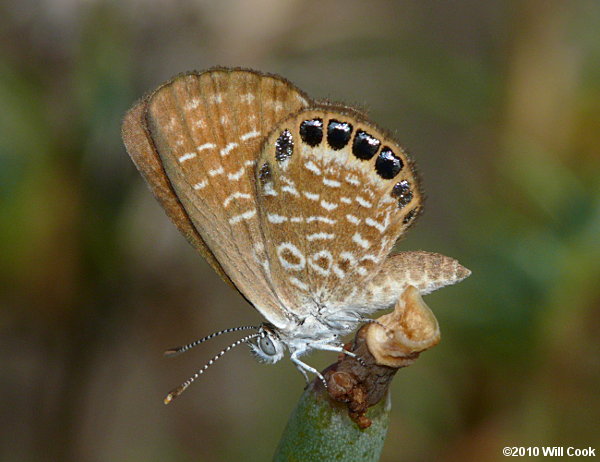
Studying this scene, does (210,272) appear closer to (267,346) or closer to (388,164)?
(267,346)

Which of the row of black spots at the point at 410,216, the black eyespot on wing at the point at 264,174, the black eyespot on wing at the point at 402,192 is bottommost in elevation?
the row of black spots at the point at 410,216

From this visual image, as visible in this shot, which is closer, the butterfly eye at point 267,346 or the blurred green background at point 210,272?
the butterfly eye at point 267,346

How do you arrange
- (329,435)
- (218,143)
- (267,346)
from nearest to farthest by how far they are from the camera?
1. (329,435)
2. (218,143)
3. (267,346)

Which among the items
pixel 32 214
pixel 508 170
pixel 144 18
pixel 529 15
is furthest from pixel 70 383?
pixel 529 15

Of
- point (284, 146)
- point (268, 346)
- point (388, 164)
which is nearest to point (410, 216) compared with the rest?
point (388, 164)

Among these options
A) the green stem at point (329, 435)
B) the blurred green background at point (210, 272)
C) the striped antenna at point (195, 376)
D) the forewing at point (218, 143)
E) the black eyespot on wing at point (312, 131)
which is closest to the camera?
the green stem at point (329, 435)

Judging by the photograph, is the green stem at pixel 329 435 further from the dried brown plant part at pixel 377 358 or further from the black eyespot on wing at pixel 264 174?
the black eyespot on wing at pixel 264 174

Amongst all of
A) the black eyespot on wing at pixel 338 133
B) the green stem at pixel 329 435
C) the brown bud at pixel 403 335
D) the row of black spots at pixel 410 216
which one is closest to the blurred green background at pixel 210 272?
the row of black spots at pixel 410 216
